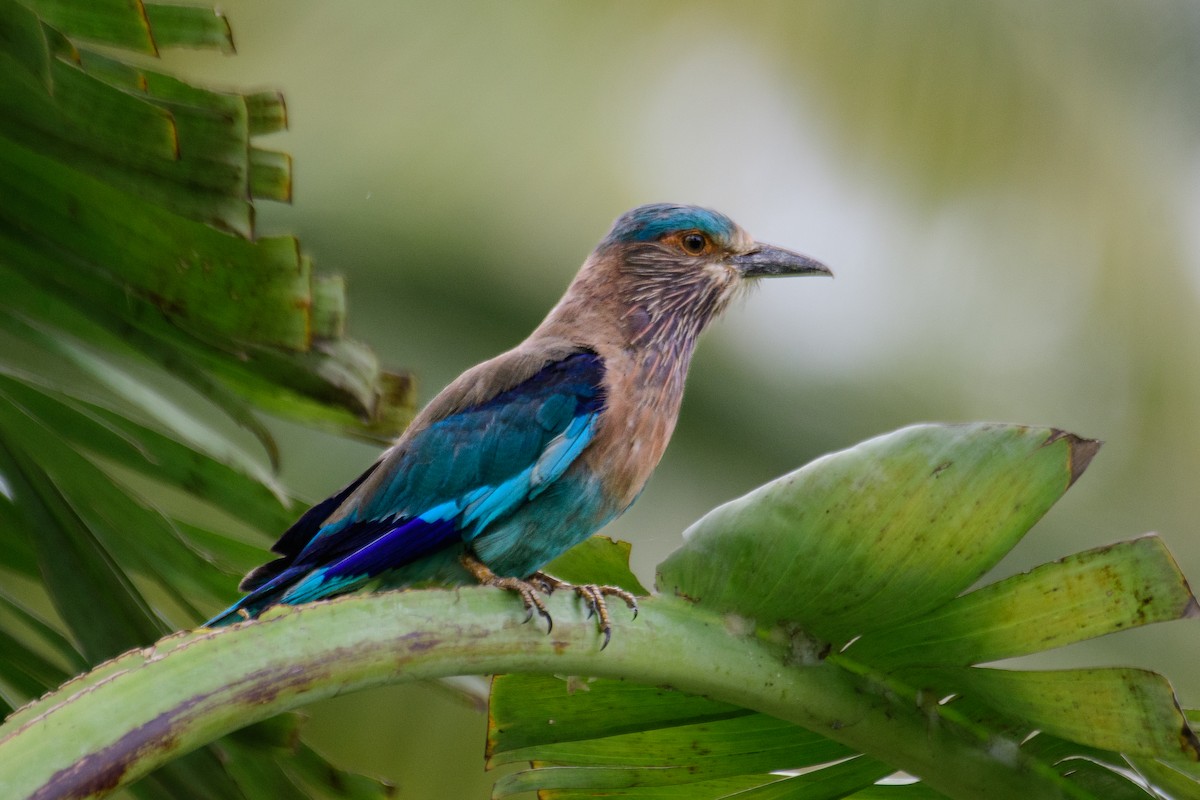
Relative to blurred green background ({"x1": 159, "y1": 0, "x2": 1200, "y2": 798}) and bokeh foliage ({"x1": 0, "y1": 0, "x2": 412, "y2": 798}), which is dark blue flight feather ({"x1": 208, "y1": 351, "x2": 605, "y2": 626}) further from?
blurred green background ({"x1": 159, "y1": 0, "x2": 1200, "y2": 798})

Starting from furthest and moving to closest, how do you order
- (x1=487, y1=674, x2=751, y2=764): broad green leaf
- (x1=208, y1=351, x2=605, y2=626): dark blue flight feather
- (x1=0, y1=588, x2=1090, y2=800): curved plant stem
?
(x1=208, y1=351, x2=605, y2=626): dark blue flight feather → (x1=487, y1=674, x2=751, y2=764): broad green leaf → (x1=0, y1=588, x2=1090, y2=800): curved plant stem

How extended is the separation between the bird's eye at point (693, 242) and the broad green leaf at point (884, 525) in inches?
54.2

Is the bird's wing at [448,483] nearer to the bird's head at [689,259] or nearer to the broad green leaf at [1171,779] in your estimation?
the bird's head at [689,259]

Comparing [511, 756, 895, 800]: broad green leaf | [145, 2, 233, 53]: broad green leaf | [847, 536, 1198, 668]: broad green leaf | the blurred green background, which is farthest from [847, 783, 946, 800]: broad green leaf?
the blurred green background

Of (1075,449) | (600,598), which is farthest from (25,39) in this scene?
(1075,449)

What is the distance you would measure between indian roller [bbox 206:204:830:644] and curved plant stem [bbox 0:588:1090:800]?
0.43 meters

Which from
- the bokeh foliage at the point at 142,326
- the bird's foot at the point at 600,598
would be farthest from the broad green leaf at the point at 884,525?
the bokeh foliage at the point at 142,326

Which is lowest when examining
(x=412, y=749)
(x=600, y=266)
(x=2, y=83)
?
(x=412, y=749)

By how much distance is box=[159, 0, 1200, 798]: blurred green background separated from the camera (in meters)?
4.05

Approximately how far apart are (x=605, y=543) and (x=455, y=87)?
3040 mm

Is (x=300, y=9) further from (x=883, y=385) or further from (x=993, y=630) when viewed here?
(x=993, y=630)

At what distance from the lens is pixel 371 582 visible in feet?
6.47

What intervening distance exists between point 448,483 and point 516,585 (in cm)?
54

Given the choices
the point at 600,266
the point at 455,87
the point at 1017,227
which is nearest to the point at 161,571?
the point at 600,266
